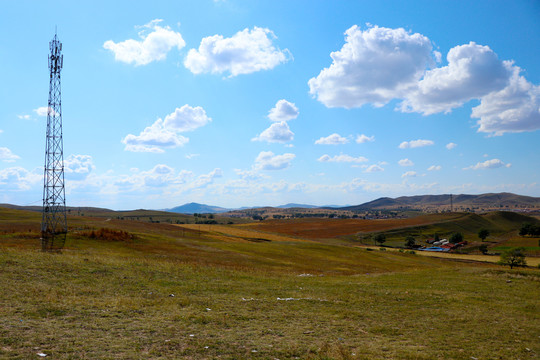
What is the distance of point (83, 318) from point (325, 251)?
5930 centimetres

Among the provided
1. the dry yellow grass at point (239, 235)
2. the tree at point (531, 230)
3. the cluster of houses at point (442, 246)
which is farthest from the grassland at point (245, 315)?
the tree at point (531, 230)

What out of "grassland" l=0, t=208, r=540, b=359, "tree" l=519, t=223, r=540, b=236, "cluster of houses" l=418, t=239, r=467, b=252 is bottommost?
"cluster of houses" l=418, t=239, r=467, b=252

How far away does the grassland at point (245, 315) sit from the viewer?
38.3 ft

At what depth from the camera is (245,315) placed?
1638 cm

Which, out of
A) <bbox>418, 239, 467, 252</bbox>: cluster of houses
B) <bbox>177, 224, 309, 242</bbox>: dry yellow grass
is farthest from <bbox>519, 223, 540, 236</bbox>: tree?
<bbox>177, 224, 309, 242</bbox>: dry yellow grass

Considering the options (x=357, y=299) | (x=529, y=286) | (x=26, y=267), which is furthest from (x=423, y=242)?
(x=26, y=267)

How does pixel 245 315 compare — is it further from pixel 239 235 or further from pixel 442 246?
pixel 442 246

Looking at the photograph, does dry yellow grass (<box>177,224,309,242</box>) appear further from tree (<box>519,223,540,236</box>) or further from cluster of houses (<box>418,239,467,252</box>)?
tree (<box>519,223,540,236</box>)

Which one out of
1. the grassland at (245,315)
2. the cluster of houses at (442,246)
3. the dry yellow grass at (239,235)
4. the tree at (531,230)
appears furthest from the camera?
the tree at (531,230)

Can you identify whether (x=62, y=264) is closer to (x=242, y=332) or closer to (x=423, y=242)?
(x=242, y=332)

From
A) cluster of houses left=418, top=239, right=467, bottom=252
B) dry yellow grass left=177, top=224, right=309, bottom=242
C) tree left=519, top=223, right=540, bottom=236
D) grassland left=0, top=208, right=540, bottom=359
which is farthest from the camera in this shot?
tree left=519, top=223, right=540, bottom=236

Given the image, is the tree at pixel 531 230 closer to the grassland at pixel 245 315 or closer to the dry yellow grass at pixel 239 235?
the dry yellow grass at pixel 239 235

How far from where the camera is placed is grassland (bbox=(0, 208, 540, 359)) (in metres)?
11.7

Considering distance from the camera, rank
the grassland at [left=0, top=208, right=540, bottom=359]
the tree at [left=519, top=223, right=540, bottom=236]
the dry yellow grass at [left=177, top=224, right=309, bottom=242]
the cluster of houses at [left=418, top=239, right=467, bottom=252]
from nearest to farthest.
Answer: the grassland at [left=0, top=208, right=540, bottom=359], the dry yellow grass at [left=177, top=224, right=309, bottom=242], the cluster of houses at [left=418, top=239, right=467, bottom=252], the tree at [left=519, top=223, right=540, bottom=236]
